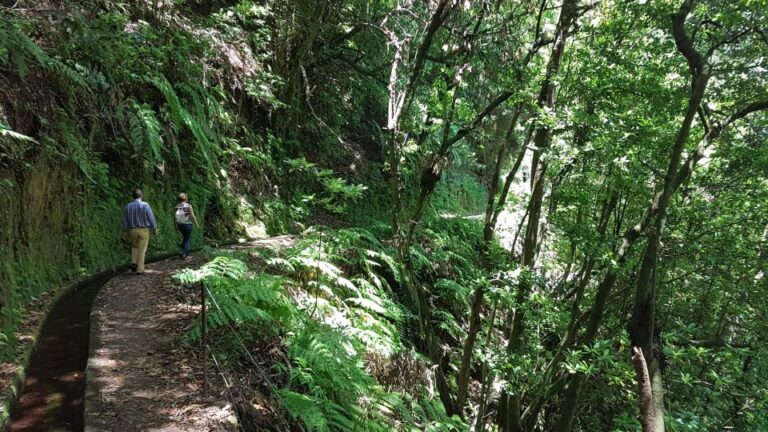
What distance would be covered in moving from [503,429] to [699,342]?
337 centimetres

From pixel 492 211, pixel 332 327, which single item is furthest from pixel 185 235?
pixel 492 211

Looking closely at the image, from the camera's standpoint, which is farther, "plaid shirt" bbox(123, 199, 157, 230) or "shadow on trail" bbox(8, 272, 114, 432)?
"plaid shirt" bbox(123, 199, 157, 230)

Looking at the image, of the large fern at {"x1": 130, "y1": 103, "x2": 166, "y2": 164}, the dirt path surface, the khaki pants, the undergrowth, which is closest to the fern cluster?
the undergrowth

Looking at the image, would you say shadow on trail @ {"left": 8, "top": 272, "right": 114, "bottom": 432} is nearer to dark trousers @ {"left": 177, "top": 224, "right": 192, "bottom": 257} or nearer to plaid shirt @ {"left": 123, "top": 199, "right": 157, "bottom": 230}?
plaid shirt @ {"left": 123, "top": 199, "right": 157, "bottom": 230}

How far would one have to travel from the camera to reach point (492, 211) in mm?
7969

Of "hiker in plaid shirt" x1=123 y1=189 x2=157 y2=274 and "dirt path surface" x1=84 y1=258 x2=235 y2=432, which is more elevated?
"hiker in plaid shirt" x1=123 y1=189 x2=157 y2=274

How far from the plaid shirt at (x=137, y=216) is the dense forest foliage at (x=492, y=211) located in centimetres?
69

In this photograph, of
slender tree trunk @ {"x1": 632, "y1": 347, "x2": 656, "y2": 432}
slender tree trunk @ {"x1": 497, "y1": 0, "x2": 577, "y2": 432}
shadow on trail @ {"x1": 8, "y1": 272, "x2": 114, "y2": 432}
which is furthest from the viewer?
slender tree trunk @ {"x1": 497, "y1": 0, "x2": 577, "y2": 432}

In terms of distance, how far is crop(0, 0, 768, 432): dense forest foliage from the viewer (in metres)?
5.00

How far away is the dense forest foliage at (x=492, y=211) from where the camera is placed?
16.4 ft

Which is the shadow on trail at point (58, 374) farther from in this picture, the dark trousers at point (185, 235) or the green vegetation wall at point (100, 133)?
the dark trousers at point (185, 235)

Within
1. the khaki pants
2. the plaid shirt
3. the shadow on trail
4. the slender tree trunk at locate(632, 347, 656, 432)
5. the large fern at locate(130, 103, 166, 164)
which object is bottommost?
the slender tree trunk at locate(632, 347, 656, 432)

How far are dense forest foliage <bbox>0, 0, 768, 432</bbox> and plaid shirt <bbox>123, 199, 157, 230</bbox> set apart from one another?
691 mm

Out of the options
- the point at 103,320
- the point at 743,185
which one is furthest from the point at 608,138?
the point at 103,320
